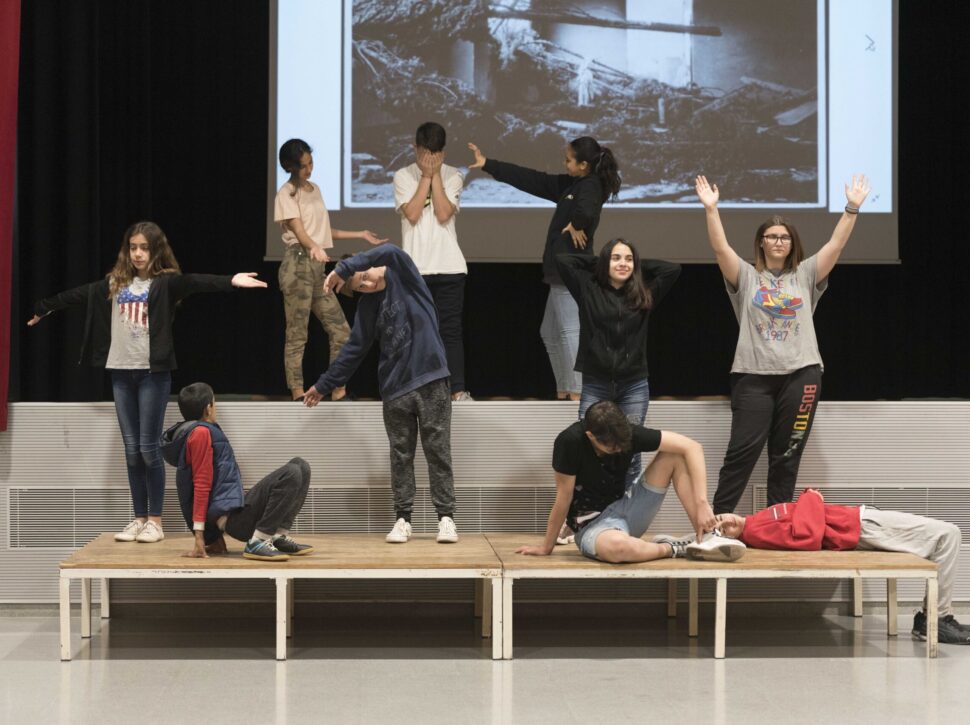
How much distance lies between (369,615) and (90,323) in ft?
6.23

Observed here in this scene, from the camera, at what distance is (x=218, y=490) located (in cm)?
531

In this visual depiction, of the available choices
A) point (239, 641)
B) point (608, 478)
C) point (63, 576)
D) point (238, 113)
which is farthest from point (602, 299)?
point (238, 113)

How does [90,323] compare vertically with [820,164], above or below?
below

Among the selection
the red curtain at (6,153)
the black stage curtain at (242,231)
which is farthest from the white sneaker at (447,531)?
the black stage curtain at (242,231)

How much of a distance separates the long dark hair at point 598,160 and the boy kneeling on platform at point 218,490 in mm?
2119

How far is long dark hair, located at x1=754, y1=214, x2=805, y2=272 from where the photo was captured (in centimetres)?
581

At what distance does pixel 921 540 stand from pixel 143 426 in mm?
3428

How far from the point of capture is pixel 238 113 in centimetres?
828

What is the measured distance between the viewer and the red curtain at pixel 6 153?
606cm

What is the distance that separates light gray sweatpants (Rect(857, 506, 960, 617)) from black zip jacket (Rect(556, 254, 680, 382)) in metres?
1.18

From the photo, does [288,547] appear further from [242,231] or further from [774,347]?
[242,231]

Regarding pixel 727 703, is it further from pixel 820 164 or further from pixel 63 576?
pixel 820 164

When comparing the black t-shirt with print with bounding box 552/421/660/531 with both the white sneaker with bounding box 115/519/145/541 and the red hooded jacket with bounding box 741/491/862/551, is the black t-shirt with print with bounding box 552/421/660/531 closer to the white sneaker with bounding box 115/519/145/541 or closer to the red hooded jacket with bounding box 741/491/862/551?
the red hooded jacket with bounding box 741/491/862/551

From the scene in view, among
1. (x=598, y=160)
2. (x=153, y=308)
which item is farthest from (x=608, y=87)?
(x=153, y=308)
